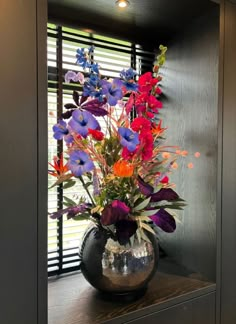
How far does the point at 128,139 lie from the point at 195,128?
20.0 inches

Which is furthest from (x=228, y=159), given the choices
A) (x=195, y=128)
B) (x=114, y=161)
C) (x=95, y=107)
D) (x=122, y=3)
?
(x=122, y=3)

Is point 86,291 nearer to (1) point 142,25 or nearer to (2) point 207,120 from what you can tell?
(2) point 207,120

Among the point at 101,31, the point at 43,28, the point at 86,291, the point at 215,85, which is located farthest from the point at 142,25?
the point at 86,291

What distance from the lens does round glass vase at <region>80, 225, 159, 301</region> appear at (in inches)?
46.8

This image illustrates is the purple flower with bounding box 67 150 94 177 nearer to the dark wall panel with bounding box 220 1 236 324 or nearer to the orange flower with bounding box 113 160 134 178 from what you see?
the orange flower with bounding box 113 160 134 178

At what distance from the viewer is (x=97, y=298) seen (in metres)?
1.27

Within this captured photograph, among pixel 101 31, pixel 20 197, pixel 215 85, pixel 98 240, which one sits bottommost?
pixel 98 240

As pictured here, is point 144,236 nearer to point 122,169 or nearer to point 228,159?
point 122,169

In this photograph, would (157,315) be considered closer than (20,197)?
No

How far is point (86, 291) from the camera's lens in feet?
4.38

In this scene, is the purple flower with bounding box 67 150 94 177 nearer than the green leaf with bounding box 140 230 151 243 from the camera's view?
Yes

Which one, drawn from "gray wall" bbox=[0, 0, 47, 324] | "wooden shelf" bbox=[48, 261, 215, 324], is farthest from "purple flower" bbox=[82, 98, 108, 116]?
"wooden shelf" bbox=[48, 261, 215, 324]

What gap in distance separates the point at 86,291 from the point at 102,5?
1050mm

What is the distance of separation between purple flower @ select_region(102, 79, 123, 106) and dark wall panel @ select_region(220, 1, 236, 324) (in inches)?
19.5
